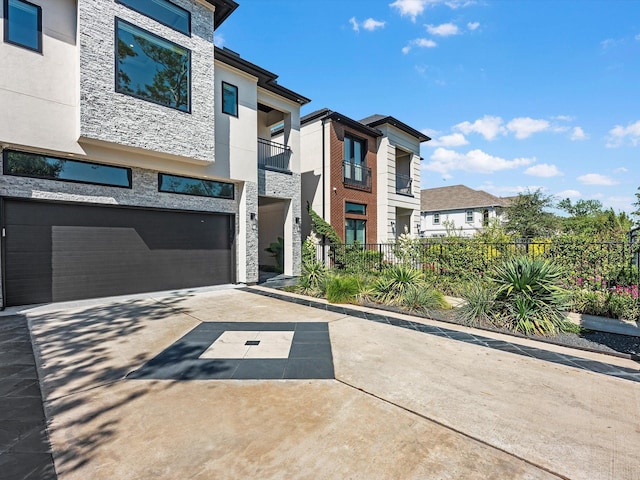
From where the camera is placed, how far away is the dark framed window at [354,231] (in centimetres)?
1447

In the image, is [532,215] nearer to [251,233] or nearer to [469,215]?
[469,215]

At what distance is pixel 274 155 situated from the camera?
42.7ft

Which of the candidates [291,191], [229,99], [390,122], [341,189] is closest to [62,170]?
[229,99]

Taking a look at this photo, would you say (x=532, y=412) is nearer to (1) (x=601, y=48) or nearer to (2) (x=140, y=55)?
(2) (x=140, y=55)

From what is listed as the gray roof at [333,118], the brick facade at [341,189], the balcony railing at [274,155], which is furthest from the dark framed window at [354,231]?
the gray roof at [333,118]

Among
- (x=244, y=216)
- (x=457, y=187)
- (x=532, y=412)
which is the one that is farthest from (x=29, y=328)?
(x=457, y=187)

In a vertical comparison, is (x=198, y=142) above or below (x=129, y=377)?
above

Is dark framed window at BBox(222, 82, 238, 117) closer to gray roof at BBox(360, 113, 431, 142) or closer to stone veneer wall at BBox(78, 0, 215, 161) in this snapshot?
stone veneer wall at BBox(78, 0, 215, 161)

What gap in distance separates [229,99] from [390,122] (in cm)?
915

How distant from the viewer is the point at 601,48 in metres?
8.38

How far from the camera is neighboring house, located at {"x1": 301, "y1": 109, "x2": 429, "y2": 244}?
13727mm

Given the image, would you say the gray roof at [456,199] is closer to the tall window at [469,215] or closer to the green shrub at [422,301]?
the tall window at [469,215]

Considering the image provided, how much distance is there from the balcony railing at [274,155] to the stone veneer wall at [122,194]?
2.36 m

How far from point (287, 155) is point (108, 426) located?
11.0m
